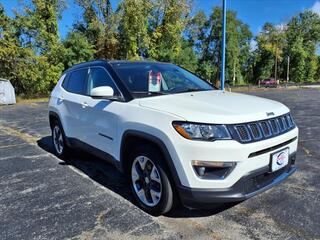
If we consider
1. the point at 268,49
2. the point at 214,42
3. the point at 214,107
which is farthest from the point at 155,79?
the point at 268,49

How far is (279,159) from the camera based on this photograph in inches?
135

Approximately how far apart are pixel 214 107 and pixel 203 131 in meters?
0.40

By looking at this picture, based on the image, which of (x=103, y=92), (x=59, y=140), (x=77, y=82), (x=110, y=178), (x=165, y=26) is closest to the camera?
(x=103, y=92)

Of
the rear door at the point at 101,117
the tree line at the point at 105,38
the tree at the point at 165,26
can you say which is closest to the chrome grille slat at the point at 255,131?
the rear door at the point at 101,117

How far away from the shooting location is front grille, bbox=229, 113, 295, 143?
3062 millimetres

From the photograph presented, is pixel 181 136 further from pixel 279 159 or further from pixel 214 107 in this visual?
pixel 279 159

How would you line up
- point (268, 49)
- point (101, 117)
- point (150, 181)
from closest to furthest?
point (150, 181), point (101, 117), point (268, 49)

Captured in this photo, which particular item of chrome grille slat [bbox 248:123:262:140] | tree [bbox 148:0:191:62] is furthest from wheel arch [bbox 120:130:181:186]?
tree [bbox 148:0:191:62]

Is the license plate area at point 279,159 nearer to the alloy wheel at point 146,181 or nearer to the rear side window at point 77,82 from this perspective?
the alloy wheel at point 146,181

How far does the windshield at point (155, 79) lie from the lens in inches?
163

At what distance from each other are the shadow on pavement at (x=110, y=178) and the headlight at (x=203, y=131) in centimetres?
106

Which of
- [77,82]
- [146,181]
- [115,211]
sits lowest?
[115,211]

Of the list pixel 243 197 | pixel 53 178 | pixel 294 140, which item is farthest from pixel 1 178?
pixel 294 140

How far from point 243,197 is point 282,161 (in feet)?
2.29
